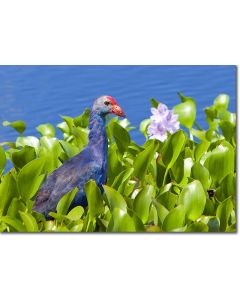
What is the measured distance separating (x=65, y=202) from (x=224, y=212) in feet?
3.19

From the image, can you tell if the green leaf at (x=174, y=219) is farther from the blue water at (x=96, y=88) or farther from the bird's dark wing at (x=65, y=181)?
the blue water at (x=96, y=88)

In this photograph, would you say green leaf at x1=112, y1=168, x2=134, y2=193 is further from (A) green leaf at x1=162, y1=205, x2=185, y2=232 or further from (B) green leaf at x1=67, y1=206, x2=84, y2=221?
(A) green leaf at x1=162, y1=205, x2=185, y2=232

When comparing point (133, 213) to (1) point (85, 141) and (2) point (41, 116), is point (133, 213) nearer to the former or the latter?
(1) point (85, 141)

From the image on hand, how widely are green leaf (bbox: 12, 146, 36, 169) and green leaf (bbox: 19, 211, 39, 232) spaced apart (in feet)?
2.72

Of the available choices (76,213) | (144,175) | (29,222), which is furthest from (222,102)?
(29,222)

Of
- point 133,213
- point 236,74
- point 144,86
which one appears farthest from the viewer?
point 144,86

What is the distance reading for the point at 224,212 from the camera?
21.4ft

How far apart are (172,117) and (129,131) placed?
739 millimetres

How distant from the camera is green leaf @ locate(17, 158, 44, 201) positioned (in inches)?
264

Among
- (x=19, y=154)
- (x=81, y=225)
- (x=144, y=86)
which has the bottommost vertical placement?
(x=81, y=225)

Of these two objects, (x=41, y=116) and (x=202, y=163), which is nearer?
(x=202, y=163)

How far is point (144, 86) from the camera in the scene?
25.9 feet

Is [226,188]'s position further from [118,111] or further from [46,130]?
[46,130]
